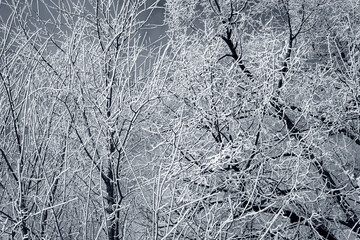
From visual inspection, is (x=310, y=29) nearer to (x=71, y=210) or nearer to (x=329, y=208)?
(x=329, y=208)

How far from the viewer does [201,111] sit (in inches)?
225

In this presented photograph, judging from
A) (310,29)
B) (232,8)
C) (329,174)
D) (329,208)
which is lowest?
(329,208)

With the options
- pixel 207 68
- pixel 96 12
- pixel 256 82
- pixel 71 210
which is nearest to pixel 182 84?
pixel 207 68

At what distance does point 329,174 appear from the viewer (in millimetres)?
6926

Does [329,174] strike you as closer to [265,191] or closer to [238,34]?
[265,191]

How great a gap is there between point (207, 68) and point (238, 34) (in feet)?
7.44

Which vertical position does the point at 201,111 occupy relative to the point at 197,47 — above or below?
below

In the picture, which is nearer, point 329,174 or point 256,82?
point 256,82

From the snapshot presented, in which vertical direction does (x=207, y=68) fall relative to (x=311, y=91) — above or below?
above

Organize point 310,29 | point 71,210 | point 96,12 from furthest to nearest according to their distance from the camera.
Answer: point 310,29 → point 71,210 → point 96,12

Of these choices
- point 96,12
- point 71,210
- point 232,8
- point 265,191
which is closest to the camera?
point 96,12

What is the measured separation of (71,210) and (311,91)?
5180 millimetres

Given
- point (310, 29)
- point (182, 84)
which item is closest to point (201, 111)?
point (182, 84)

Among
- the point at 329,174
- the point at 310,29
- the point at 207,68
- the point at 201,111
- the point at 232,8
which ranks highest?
the point at 232,8
